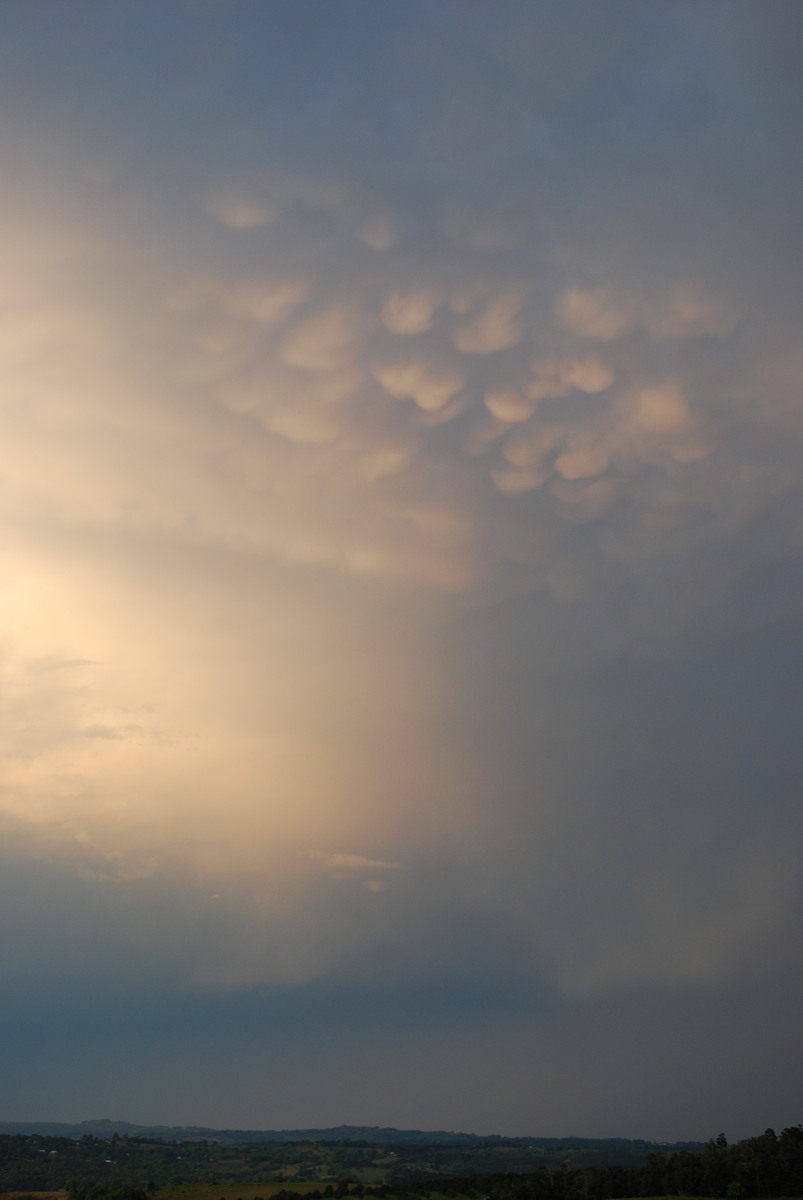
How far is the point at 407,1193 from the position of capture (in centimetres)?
18700

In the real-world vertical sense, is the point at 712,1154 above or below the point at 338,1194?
above

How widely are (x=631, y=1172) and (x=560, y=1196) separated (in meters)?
17.4

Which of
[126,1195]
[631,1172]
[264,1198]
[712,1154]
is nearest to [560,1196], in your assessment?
[631,1172]

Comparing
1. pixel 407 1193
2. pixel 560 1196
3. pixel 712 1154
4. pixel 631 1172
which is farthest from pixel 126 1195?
pixel 712 1154

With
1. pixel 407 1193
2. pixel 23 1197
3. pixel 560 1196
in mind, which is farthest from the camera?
pixel 23 1197

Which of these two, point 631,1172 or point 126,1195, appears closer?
point 631,1172

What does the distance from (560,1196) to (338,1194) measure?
174 ft

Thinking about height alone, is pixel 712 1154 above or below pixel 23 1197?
above

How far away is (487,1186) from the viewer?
7589 inches

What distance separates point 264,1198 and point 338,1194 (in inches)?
844

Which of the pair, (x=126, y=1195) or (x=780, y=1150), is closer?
(x=780, y=1150)

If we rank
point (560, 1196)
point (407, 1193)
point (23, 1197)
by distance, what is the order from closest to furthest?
point (560, 1196) → point (407, 1193) → point (23, 1197)

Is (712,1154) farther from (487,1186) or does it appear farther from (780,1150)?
(487,1186)

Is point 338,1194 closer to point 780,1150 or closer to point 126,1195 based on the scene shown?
point 126,1195
